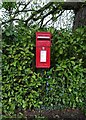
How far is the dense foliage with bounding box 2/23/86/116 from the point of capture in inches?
148

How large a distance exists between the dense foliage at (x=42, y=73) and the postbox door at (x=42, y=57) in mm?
113

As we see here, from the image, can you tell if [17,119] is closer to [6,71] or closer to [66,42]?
[6,71]

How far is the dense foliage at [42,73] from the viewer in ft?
12.3

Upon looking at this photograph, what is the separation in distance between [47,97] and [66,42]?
0.90m

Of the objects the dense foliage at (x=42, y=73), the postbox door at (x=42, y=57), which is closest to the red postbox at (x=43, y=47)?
the postbox door at (x=42, y=57)

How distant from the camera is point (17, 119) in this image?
3646mm

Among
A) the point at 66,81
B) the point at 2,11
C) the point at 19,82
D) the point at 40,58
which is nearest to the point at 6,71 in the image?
the point at 19,82

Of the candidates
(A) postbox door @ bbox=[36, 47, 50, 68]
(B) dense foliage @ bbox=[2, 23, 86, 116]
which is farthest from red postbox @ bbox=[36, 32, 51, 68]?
(B) dense foliage @ bbox=[2, 23, 86, 116]

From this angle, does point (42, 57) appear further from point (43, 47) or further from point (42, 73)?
point (42, 73)

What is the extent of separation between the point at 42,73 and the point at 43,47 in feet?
1.42

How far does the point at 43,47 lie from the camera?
3.69 metres

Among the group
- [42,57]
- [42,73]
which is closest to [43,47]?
[42,57]

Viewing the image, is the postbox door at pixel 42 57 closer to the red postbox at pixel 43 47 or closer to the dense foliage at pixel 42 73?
the red postbox at pixel 43 47

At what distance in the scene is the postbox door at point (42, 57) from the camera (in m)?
3.69
